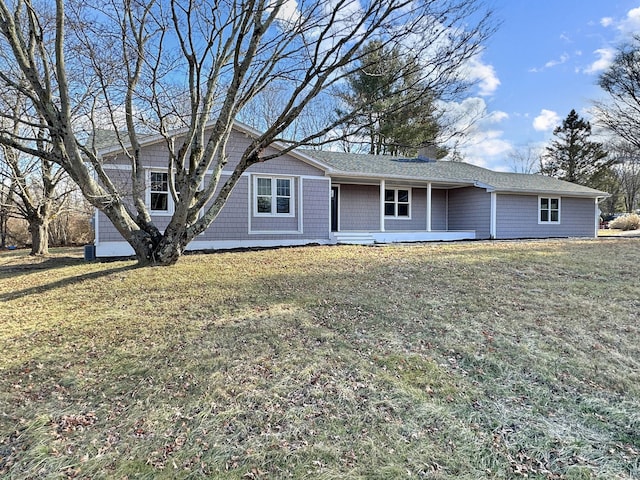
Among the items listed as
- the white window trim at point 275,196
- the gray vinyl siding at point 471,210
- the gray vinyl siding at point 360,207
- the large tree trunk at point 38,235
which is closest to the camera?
the white window trim at point 275,196

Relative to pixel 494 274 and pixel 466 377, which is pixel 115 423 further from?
pixel 494 274

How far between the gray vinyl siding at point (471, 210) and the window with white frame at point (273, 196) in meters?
8.59

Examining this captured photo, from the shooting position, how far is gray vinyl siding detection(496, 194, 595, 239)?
54.0 feet

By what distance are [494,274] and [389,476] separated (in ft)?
19.3

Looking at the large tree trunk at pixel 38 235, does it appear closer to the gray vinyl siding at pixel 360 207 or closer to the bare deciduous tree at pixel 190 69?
the bare deciduous tree at pixel 190 69

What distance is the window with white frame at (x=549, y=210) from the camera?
689 inches

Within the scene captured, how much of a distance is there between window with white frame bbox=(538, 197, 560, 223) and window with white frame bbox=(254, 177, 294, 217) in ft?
39.7

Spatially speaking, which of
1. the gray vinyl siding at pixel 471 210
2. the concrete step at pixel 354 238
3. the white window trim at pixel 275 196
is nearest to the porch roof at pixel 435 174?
the gray vinyl siding at pixel 471 210

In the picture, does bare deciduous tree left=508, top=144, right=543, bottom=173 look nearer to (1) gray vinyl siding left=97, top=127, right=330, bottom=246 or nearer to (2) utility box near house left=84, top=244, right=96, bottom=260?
(1) gray vinyl siding left=97, top=127, right=330, bottom=246

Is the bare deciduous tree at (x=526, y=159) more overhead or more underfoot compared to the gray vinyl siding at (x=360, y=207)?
more overhead

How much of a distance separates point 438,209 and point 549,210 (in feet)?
17.3

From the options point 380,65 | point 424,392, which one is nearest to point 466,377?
point 424,392

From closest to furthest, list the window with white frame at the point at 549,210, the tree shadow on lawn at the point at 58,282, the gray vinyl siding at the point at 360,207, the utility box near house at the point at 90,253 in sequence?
the tree shadow on lawn at the point at 58,282, the utility box near house at the point at 90,253, the gray vinyl siding at the point at 360,207, the window with white frame at the point at 549,210

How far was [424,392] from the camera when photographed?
3.41 metres
